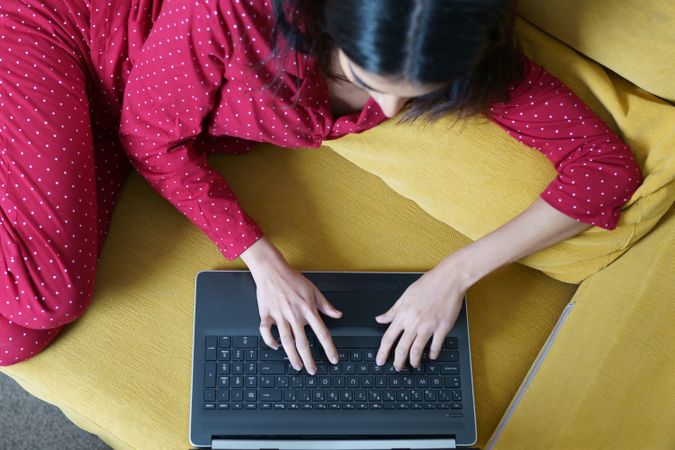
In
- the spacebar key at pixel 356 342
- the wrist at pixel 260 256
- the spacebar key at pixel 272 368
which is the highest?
the wrist at pixel 260 256

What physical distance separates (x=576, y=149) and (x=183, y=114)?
0.56 meters

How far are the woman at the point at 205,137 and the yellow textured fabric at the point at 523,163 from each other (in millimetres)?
30

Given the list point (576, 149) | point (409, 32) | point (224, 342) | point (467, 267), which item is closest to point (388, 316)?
point (467, 267)

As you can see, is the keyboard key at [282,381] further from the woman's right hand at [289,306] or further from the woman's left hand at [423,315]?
the woman's left hand at [423,315]

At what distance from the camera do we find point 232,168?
3.76 feet

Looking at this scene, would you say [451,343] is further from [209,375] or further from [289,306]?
[209,375]

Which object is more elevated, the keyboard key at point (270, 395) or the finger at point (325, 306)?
the finger at point (325, 306)

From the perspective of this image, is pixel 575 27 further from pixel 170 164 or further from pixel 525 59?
pixel 170 164

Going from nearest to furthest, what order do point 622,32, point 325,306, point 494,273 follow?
point 622,32
point 325,306
point 494,273

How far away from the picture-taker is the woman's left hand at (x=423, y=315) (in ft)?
3.18

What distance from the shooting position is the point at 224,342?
39.1 inches

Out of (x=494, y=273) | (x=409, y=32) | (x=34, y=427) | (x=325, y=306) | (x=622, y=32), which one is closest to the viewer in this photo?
(x=409, y=32)

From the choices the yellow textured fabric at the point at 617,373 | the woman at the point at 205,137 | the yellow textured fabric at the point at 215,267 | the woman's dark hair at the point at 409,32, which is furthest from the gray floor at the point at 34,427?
the woman's dark hair at the point at 409,32

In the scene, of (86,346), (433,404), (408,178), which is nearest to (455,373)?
(433,404)
